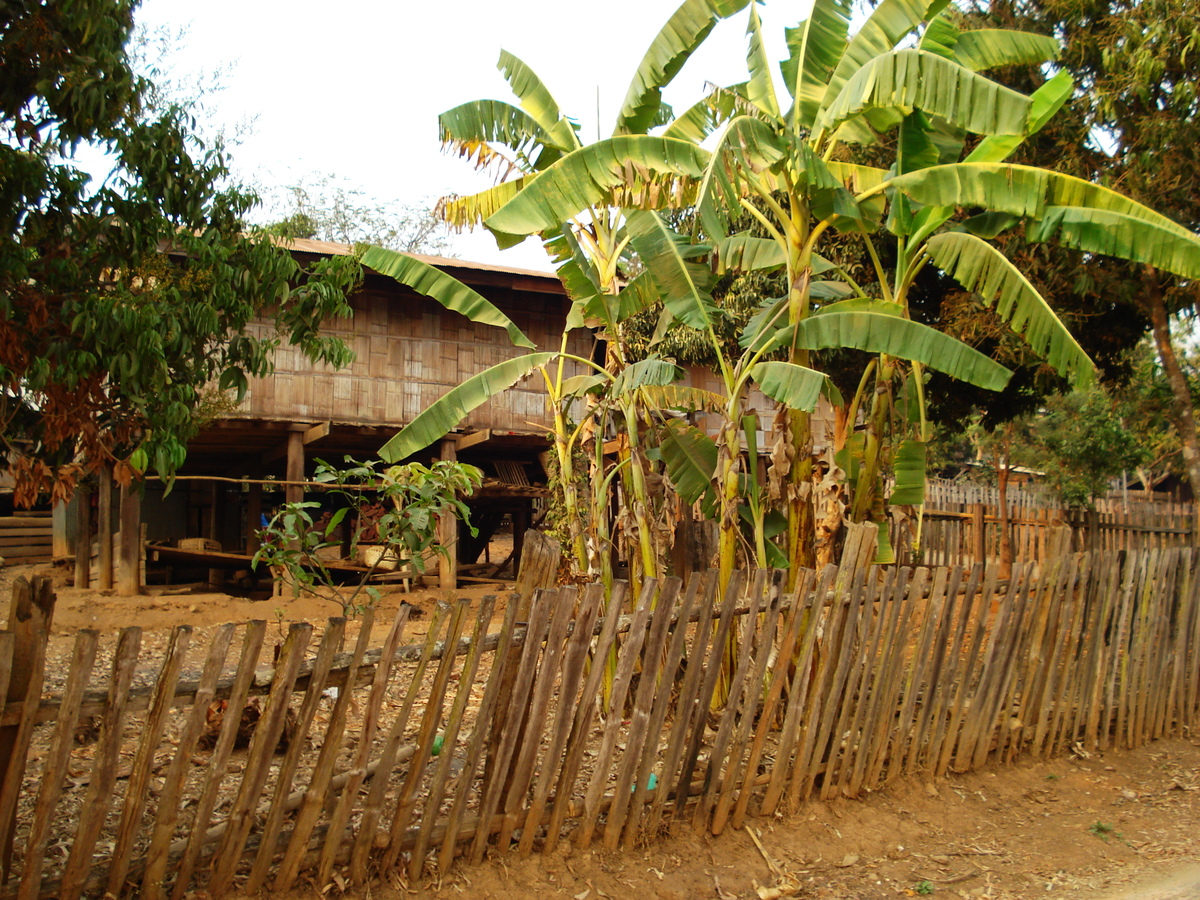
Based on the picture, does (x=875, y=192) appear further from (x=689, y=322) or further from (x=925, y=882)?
(x=925, y=882)

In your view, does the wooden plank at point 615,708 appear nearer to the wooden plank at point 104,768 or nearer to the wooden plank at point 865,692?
the wooden plank at point 865,692

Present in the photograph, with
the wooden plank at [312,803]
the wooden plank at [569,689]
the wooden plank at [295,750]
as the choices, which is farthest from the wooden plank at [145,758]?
the wooden plank at [569,689]

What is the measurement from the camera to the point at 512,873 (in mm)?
3670

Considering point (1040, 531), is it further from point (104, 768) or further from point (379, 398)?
point (104, 768)

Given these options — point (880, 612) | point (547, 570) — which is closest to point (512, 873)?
point (547, 570)

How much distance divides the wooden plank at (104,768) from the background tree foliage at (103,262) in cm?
212

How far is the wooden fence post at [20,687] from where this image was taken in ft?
8.86

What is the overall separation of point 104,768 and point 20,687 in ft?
1.12

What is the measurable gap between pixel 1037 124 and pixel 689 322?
8.21 ft

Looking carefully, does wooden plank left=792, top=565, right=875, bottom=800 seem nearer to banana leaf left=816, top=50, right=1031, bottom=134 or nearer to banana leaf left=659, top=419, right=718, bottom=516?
banana leaf left=659, top=419, right=718, bottom=516

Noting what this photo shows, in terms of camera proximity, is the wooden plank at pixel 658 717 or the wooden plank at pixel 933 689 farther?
the wooden plank at pixel 933 689

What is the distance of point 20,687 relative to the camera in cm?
274

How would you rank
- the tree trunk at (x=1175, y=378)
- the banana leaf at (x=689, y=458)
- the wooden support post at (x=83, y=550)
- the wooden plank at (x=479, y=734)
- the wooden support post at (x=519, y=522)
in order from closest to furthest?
the wooden plank at (x=479, y=734) < the banana leaf at (x=689, y=458) < the tree trunk at (x=1175, y=378) < the wooden support post at (x=83, y=550) < the wooden support post at (x=519, y=522)

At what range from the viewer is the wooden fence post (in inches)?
106
